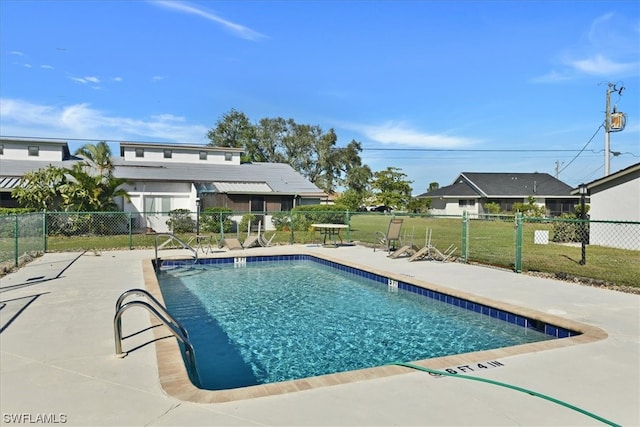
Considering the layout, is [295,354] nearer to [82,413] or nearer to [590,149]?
[82,413]

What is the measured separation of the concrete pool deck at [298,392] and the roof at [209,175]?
1884 centimetres

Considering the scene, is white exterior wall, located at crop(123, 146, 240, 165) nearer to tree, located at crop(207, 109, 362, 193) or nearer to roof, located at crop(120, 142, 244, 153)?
roof, located at crop(120, 142, 244, 153)

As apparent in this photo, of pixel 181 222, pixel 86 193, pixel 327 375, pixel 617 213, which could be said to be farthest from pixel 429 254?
pixel 86 193

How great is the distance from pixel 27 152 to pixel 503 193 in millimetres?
37338

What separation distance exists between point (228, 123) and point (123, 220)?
28.8 metres

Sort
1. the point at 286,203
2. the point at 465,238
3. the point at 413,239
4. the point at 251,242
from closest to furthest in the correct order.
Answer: the point at 465,238
the point at 251,242
the point at 413,239
the point at 286,203

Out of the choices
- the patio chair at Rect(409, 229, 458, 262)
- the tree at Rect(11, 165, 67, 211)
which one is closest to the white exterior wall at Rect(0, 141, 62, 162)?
the tree at Rect(11, 165, 67, 211)

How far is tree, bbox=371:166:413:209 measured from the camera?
47.2m

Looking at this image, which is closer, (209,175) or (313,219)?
(313,219)

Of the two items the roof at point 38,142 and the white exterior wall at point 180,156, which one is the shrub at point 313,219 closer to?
the white exterior wall at point 180,156

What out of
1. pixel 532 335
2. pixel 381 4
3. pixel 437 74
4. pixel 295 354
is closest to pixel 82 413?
pixel 295 354

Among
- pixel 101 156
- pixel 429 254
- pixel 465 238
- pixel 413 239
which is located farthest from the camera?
pixel 101 156

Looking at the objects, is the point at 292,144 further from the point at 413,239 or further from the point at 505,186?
the point at 413,239

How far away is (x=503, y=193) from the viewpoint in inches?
1523
